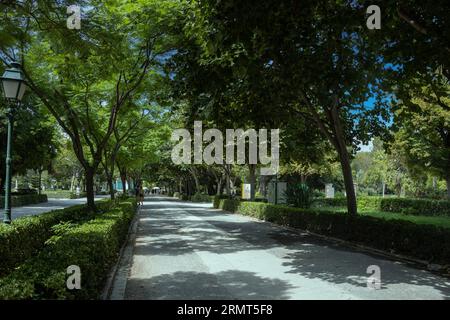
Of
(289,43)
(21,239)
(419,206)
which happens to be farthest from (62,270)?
(419,206)

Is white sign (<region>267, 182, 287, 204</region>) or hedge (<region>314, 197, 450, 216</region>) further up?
white sign (<region>267, 182, 287, 204</region>)

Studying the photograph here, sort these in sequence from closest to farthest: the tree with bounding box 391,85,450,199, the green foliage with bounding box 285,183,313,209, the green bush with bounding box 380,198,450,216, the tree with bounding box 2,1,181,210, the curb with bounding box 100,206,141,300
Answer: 1. the curb with bounding box 100,206,141,300
2. the tree with bounding box 2,1,181,210
3. the green foliage with bounding box 285,183,313,209
4. the tree with bounding box 391,85,450,199
5. the green bush with bounding box 380,198,450,216

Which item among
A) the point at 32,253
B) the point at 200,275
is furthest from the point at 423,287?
the point at 32,253

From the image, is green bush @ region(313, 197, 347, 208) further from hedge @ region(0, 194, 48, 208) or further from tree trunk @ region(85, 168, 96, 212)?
tree trunk @ region(85, 168, 96, 212)

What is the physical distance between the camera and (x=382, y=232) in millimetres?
11523

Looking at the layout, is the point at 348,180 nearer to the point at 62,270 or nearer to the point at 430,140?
the point at 62,270

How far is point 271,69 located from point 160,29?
3713mm

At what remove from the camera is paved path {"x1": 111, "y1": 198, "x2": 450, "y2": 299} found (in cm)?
671

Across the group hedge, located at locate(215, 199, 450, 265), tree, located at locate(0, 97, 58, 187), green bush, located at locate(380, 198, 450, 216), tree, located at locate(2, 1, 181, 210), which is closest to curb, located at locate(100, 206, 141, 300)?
tree, located at locate(2, 1, 181, 210)

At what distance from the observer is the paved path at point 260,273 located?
6.71 meters

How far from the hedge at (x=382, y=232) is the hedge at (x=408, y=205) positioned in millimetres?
16471

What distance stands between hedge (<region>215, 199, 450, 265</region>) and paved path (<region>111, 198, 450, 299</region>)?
78 cm

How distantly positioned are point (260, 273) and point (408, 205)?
27339 millimetres

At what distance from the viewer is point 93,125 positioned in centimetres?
1705
